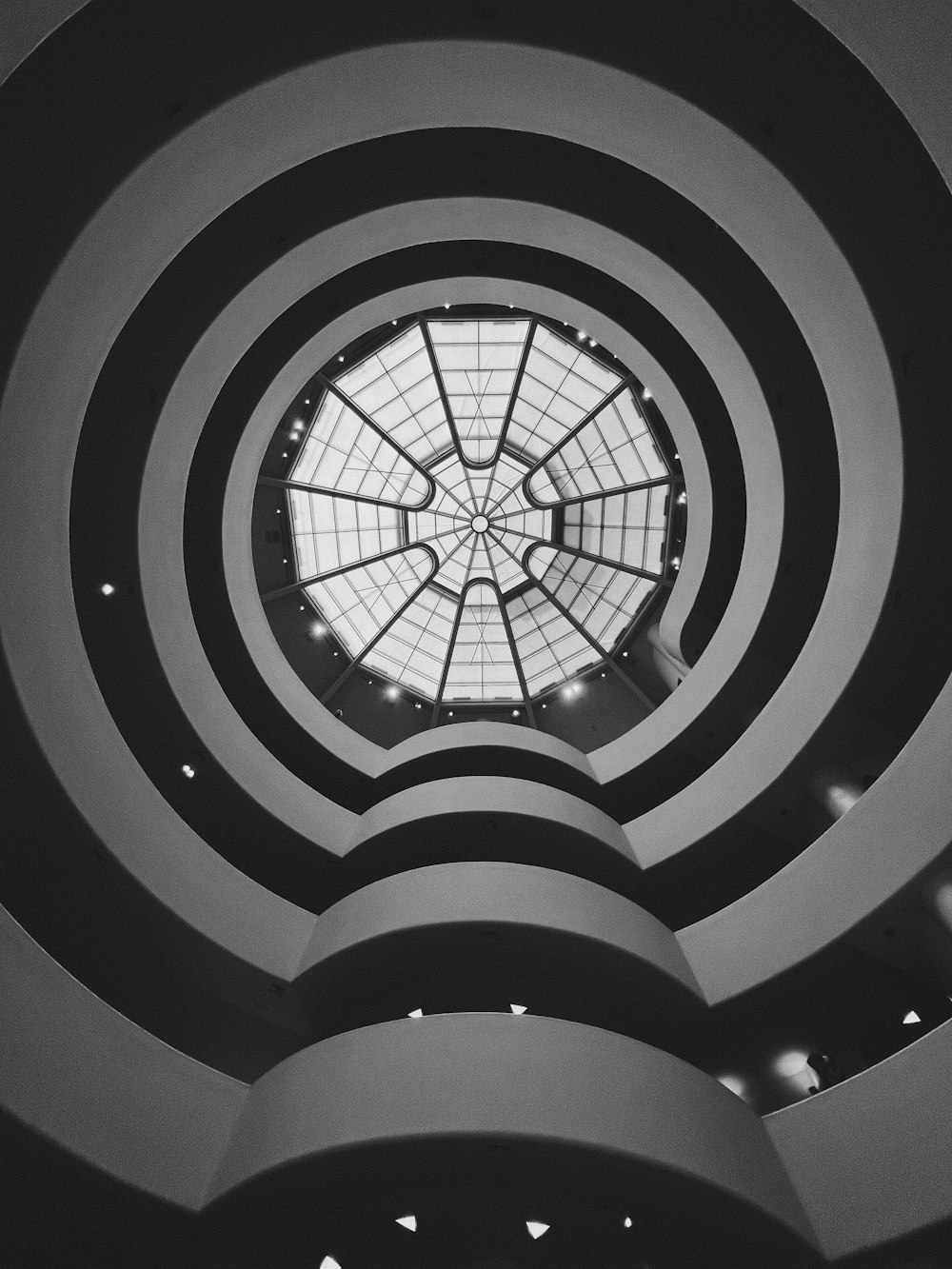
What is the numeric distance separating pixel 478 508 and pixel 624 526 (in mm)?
3941

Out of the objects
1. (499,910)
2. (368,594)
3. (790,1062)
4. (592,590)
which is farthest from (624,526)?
(790,1062)

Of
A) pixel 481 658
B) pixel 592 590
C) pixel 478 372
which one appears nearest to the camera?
pixel 478 372

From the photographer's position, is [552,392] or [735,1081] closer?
[735,1081]

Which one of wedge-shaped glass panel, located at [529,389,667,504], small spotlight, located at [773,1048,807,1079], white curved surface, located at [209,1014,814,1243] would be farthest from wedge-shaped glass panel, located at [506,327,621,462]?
white curved surface, located at [209,1014,814,1243]

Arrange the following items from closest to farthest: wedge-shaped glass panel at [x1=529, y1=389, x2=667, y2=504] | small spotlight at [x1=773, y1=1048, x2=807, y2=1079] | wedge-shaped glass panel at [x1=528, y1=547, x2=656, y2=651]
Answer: small spotlight at [x1=773, y1=1048, x2=807, y2=1079]
wedge-shaped glass panel at [x1=529, y1=389, x2=667, y2=504]
wedge-shaped glass panel at [x1=528, y1=547, x2=656, y2=651]

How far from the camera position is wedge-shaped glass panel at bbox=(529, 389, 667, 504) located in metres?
18.7

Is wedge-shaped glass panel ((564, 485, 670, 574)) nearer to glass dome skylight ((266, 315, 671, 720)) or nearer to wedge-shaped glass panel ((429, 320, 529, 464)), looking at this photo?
glass dome skylight ((266, 315, 671, 720))

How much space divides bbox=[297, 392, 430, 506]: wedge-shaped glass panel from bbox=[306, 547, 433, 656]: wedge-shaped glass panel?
1747mm

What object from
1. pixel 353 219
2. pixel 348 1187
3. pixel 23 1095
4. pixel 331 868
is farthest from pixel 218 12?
pixel 331 868

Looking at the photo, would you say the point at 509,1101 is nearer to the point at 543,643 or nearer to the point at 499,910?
the point at 499,910

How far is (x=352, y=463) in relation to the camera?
19.4 metres

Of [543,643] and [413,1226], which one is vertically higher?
[543,643]

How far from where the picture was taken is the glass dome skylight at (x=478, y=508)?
18469 mm

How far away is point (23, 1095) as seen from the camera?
7359 millimetres
